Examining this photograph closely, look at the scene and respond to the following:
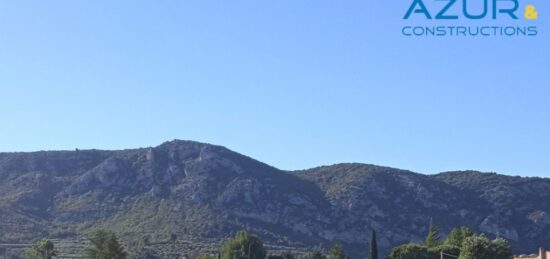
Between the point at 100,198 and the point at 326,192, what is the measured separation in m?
43.3

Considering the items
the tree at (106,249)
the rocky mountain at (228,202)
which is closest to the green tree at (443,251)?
the tree at (106,249)

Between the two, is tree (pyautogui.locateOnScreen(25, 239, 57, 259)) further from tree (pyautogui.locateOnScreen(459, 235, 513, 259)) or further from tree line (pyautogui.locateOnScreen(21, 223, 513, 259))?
tree (pyautogui.locateOnScreen(459, 235, 513, 259))

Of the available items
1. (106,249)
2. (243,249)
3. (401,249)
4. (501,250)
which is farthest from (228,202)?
(501,250)

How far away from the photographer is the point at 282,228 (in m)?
153

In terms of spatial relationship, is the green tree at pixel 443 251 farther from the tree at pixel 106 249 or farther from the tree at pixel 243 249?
the tree at pixel 106 249

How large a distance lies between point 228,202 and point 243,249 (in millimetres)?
52826

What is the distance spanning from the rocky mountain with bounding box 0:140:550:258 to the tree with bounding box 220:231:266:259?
92.7 ft

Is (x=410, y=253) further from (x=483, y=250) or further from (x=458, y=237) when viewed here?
(x=483, y=250)

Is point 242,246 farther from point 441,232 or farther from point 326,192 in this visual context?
point 326,192

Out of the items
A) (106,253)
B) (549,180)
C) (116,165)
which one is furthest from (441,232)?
(106,253)

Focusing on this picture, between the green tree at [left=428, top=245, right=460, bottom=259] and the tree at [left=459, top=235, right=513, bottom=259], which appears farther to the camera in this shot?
the green tree at [left=428, top=245, right=460, bottom=259]

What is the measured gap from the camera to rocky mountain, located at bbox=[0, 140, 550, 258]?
146 metres

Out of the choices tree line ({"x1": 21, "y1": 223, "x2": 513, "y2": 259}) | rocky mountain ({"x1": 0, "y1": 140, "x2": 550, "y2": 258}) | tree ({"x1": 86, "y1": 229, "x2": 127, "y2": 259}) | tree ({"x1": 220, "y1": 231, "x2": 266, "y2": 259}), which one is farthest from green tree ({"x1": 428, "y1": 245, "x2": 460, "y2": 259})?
rocky mountain ({"x1": 0, "y1": 140, "x2": 550, "y2": 258})

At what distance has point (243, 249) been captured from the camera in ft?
339
